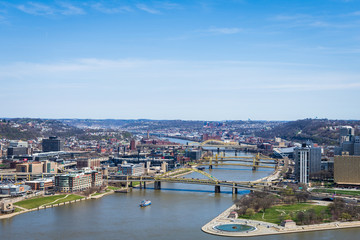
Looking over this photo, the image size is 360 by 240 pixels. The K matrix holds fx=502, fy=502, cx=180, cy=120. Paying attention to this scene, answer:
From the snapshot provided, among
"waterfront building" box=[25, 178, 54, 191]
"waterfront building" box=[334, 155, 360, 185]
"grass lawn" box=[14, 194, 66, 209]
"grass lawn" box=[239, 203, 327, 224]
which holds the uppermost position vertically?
"waterfront building" box=[334, 155, 360, 185]

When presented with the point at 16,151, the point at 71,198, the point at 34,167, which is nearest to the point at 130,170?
the point at 34,167

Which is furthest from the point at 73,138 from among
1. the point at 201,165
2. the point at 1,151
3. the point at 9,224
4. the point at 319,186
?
the point at 9,224

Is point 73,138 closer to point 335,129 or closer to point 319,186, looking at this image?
point 335,129

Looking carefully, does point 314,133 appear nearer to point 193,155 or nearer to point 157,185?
point 193,155

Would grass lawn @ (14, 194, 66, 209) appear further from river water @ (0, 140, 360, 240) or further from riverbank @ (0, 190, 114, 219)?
river water @ (0, 140, 360, 240)

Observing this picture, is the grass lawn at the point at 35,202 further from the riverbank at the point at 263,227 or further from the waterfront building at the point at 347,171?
the waterfront building at the point at 347,171

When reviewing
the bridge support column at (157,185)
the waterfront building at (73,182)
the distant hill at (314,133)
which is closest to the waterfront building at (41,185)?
the waterfront building at (73,182)

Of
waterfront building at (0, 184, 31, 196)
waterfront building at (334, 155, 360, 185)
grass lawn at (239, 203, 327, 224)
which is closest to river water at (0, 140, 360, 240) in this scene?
grass lawn at (239, 203, 327, 224)
